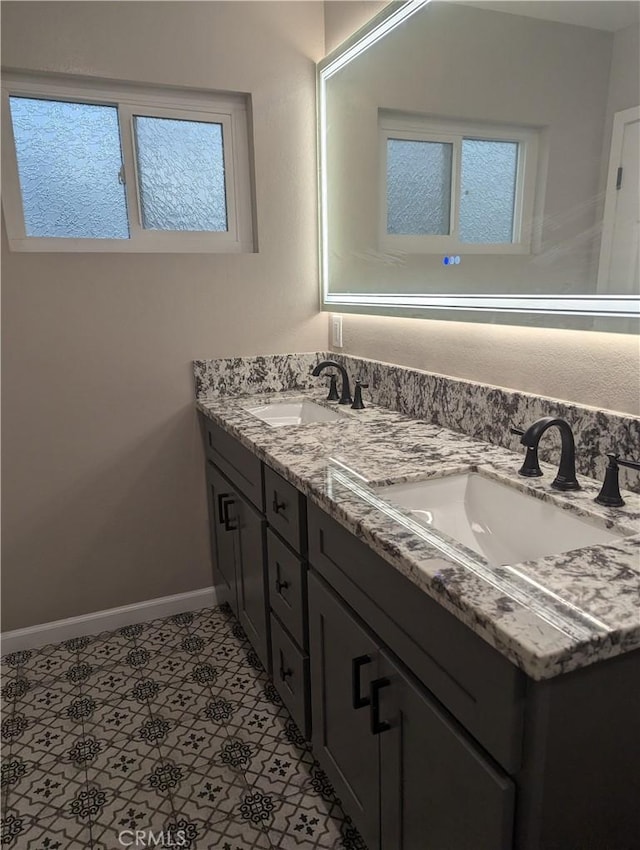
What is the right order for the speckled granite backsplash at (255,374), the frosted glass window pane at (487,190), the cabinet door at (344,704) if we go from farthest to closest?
the speckled granite backsplash at (255,374)
the frosted glass window pane at (487,190)
the cabinet door at (344,704)

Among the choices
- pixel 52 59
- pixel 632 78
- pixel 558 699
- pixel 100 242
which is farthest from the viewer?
pixel 100 242

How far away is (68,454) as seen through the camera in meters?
2.09

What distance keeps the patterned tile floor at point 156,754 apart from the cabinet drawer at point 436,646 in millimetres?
713

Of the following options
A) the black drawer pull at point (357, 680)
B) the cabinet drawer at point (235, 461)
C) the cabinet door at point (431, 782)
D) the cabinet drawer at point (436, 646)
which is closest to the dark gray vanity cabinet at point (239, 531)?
the cabinet drawer at point (235, 461)

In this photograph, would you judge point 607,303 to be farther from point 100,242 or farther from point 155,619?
point 155,619

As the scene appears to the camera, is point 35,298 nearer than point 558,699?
No

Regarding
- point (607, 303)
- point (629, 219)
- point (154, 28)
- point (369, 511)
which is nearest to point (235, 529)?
point (369, 511)

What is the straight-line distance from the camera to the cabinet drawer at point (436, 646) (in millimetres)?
708

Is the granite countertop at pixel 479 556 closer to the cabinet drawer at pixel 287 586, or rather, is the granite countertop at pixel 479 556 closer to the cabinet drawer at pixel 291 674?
the cabinet drawer at pixel 287 586

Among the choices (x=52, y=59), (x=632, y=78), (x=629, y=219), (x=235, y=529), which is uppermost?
(x=52, y=59)

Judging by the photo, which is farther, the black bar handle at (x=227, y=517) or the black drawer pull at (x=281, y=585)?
the black bar handle at (x=227, y=517)

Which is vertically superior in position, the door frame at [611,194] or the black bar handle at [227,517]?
the door frame at [611,194]

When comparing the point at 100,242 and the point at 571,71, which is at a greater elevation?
the point at 571,71

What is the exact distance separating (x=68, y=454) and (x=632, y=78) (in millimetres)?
2004
